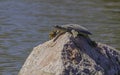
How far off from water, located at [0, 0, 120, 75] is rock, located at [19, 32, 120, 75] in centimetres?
101

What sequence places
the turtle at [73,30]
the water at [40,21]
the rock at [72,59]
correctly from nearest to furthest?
1. the rock at [72,59]
2. the turtle at [73,30]
3. the water at [40,21]

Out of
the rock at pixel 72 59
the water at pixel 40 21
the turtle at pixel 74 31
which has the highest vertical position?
the turtle at pixel 74 31

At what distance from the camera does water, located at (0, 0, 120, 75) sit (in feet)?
34.2

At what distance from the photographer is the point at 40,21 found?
13703mm

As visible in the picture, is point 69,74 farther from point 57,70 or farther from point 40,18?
point 40,18

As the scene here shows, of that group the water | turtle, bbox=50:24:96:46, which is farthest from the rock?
the water

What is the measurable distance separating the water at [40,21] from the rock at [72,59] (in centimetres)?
101

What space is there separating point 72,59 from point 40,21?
19.9 ft

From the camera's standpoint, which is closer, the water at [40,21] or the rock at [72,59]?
the rock at [72,59]

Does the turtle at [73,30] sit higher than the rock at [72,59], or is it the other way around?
the turtle at [73,30]

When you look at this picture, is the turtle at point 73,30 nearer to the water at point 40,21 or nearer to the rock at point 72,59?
the rock at point 72,59

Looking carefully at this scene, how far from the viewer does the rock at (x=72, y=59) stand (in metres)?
7.58

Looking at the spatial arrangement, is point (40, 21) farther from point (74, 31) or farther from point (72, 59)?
point (72, 59)

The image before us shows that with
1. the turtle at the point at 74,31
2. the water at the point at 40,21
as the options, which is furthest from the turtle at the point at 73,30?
the water at the point at 40,21
